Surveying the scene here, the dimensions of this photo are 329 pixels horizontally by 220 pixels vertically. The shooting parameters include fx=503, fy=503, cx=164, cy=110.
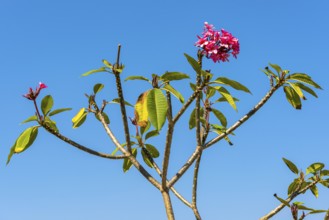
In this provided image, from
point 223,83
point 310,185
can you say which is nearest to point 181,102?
point 223,83

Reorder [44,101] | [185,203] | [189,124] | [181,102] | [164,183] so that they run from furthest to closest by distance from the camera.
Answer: [189,124] < [185,203] < [44,101] < [164,183] < [181,102]

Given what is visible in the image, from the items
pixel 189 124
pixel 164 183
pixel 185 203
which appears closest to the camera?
pixel 164 183

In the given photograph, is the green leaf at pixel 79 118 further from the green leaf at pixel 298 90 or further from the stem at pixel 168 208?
the green leaf at pixel 298 90

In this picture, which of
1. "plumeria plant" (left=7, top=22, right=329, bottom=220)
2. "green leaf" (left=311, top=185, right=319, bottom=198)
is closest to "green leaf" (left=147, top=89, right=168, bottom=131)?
"plumeria plant" (left=7, top=22, right=329, bottom=220)

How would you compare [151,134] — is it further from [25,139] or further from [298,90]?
[298,90]

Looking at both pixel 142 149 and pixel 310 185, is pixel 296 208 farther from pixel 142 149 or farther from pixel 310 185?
pixel 142 149

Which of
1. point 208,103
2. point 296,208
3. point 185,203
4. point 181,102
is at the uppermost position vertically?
point 208,103

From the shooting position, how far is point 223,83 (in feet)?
10.4

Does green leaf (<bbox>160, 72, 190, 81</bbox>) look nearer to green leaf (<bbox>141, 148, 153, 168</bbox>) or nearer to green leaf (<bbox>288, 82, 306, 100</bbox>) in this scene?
green leaf (<bbox>288, 82, 306, 100</bbox>)

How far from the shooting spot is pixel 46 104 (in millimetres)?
3600

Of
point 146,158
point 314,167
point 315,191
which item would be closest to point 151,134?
point 146,158

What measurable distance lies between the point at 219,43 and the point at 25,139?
148 cm

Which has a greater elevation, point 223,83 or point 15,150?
point 15,150

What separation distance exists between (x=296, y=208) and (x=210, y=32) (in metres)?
1.46
